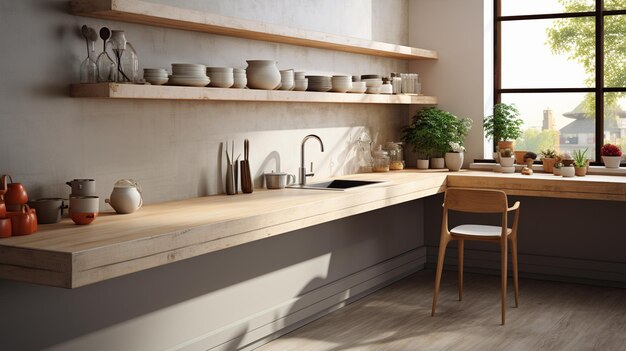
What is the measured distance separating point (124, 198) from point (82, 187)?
0.69ft

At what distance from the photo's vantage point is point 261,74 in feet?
14.1

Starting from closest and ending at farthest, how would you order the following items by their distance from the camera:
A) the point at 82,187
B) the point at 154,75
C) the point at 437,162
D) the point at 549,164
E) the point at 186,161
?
the point at 82,187 < the point at 154,75 < the point at 186,161 < the point at 549,164 < the point at 437,162

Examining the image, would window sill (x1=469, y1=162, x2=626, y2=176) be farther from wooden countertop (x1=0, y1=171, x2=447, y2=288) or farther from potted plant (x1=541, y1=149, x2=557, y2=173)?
wooden countertop (x1=0, y1=171, x2=447, y2=288)

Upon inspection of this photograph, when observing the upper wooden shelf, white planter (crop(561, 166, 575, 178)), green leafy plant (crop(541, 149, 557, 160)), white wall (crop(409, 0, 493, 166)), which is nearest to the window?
white wall (crop(409, 0, 493, 166))

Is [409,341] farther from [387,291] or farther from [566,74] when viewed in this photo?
[566,74]

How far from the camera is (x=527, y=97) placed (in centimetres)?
632

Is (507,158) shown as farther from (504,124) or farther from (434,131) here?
(434,131)

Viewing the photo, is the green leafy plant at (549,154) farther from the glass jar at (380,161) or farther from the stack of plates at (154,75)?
the stack of plates at (154,75)

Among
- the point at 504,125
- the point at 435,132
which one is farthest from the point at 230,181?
the point at 504,125

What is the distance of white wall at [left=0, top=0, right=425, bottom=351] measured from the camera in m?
3.22

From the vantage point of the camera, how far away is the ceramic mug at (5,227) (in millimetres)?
2889

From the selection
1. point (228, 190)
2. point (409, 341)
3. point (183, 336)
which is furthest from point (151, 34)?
point (409, 341)

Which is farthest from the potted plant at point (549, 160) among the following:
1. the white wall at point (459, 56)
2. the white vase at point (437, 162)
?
the white vase at point (437, 162)

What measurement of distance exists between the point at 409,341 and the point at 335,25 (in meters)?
2.30
